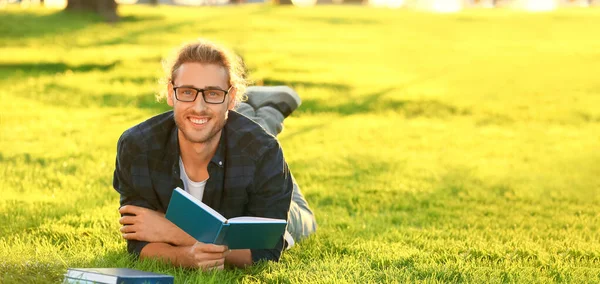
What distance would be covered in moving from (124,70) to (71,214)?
10.2 m

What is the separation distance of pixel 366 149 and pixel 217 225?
261 inches

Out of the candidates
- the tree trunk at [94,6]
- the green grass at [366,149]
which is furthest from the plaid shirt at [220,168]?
the tree trunk at [94,6]

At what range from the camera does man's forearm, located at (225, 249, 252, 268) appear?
15.6 ft

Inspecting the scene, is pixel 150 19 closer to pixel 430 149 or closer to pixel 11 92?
pixel 11 92

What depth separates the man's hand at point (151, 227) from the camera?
4.70 m

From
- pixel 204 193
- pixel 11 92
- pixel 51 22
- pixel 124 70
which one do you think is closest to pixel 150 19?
pixel 51 22

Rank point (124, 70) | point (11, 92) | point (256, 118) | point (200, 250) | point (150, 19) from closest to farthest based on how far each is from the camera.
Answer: point (200, 250) → point (256, 118) → point (11, 92) → point (124, 70) → point (150, 19)

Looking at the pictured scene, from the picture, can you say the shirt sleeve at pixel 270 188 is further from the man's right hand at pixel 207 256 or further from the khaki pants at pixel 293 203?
the khaki pants at pixel 293 203

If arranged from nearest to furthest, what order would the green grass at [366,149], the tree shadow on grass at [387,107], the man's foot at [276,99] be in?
the green grass at [366,149], the man's foot at [276,99], the tree shadow on grass at [387,107]

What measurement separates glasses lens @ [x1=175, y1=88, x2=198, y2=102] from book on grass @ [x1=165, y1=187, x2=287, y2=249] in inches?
24.8

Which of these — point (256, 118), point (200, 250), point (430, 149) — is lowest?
point (430, 149)

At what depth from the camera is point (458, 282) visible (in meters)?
4.79

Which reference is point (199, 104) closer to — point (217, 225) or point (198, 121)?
point (198, 121)

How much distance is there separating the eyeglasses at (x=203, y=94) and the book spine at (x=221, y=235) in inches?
30.2
